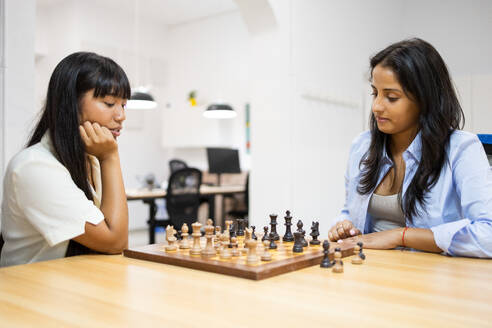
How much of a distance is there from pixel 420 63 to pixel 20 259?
1508 millimetres

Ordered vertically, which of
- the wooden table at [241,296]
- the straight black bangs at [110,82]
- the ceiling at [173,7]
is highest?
the ceiling at [173,7]

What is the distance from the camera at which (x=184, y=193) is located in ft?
17.1

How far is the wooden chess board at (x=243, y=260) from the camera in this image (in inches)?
41.4

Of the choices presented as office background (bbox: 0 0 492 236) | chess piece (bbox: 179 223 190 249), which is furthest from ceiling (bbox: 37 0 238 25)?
chess piece (bbox: 179 223 190 249)

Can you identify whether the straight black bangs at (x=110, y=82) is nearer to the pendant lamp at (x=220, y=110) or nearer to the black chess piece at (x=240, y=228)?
the black chess piece at (x=240, y=228)

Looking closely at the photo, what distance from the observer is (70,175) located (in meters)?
1.38

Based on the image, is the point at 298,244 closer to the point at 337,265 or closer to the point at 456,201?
the point at 337,265

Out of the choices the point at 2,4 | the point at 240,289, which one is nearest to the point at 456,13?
the point at 2,4

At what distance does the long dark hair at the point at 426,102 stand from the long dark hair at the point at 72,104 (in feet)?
3.40

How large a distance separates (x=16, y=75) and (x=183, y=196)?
3225 mm

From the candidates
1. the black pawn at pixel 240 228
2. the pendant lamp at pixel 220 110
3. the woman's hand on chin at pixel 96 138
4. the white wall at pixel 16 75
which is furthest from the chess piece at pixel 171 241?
the pendant lamp at pixel 220 110

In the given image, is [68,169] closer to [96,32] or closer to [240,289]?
[240,289]

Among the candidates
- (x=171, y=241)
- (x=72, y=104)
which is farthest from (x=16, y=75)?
(x=171, y=241)

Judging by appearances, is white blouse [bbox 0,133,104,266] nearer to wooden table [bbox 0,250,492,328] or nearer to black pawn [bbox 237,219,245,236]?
wooden table [bbox 0,250,492,328]
